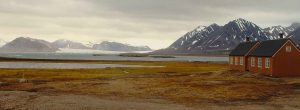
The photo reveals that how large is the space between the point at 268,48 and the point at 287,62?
493cm

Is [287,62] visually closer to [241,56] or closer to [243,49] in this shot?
[241,56]

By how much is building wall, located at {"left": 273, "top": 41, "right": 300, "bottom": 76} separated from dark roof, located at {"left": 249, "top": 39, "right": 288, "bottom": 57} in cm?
85

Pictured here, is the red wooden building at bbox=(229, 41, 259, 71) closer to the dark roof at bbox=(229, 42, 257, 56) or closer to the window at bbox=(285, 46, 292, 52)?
the dark roof at bbox=(229, 42, 257, 56)

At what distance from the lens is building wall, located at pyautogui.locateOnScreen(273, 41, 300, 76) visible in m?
66.4

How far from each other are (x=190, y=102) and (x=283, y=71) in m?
35.0

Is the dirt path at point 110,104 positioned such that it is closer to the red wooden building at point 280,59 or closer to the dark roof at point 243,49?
the red wooden building at point 280,59

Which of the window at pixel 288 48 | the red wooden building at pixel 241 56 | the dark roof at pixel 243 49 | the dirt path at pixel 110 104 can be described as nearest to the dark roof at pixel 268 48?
the window at pixel 288 48

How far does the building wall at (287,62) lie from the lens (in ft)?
218

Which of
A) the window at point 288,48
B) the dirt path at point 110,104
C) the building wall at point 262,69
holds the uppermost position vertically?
the window at point 288,48

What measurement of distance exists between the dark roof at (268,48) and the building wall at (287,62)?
33.6 inches

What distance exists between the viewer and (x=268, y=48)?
7081 centimetres

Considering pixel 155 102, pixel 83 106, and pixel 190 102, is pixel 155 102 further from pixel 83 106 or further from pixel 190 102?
pixel 83 106

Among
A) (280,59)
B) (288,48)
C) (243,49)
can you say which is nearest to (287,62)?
(280,59)

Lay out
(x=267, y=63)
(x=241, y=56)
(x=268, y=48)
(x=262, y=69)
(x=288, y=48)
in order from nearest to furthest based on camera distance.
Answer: (x=288, y=48)
(x=267, y=63)
(x=262, y=69)
(x=268, y=48)
(x=241, y=56)
